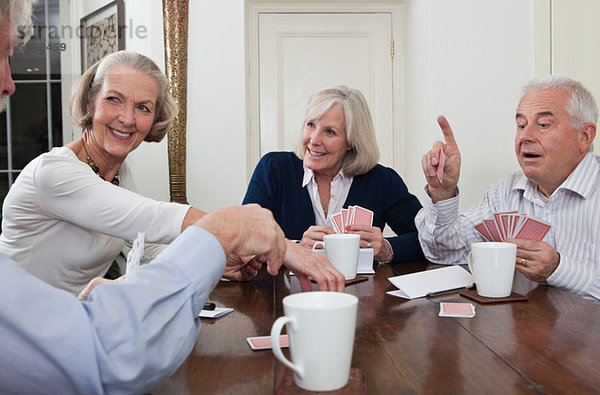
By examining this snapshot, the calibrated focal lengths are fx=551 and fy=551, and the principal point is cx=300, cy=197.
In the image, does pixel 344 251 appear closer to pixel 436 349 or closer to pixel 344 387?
pixel 436 349

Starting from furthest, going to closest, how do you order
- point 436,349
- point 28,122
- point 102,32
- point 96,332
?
point 28,122 → point 102,32 → point 436,349 → point 96,332

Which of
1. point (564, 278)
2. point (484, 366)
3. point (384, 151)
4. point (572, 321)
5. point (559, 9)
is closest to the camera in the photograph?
point (484, 366)

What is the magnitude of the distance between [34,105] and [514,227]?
3317 millimetres

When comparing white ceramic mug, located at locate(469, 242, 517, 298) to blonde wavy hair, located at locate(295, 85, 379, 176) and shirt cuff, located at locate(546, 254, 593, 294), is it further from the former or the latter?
blonde wavy hair, located at locate(295, 85, 379, 176)

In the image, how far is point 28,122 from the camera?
12.1 feet

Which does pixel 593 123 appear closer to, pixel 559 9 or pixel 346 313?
pixel 559 9

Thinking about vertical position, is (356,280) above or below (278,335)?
below

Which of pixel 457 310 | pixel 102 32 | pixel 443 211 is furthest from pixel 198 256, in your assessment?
pixel 102 32

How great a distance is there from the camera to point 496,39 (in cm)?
314

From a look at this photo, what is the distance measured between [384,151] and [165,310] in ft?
11.3

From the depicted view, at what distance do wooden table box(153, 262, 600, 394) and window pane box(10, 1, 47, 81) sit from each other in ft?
10.1

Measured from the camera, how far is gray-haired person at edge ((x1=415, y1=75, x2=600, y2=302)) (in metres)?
1.74

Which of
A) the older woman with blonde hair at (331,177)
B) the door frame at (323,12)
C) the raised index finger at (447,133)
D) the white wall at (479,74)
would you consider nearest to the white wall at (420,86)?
the white wall at (479,74)

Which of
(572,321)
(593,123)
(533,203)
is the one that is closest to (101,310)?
(572,321)
